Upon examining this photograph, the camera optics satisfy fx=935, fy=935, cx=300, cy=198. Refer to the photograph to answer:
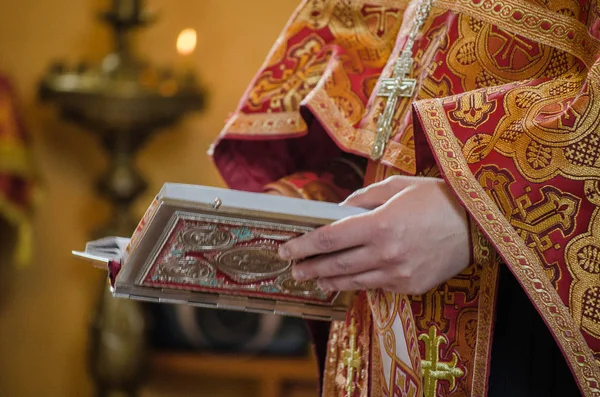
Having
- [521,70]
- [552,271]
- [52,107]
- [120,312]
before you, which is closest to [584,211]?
[552,271]

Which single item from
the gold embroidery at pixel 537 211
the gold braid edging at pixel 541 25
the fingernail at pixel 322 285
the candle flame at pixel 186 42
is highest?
the candle flame at pixel 186 42

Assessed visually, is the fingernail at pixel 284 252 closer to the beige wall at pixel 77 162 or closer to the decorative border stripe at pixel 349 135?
the decorative border stripe at pixel 349 135

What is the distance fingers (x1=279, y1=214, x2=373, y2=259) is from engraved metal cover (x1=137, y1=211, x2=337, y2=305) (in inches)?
0.5

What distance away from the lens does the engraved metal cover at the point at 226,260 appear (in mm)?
766

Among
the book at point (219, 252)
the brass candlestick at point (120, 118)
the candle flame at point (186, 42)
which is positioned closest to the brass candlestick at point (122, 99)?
the brass candlestick at point (120, 118)

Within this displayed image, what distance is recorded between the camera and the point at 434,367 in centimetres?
87

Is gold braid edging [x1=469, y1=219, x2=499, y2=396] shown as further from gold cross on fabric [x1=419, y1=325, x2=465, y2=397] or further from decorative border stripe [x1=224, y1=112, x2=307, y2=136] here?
decorative border stripe [x1=224, y1=112, x2=307, y2=136]

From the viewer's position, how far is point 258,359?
2.53 metres

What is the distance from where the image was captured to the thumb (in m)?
0.80

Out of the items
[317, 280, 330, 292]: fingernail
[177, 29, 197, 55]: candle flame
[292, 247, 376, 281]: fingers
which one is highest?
[177, 29, 197, 55]: candle flame

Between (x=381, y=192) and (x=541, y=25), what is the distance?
23cm

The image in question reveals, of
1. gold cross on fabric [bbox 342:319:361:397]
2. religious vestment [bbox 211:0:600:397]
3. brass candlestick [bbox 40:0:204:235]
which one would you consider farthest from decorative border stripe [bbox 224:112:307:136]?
brass candlestick [bbox 40:0:204:235]

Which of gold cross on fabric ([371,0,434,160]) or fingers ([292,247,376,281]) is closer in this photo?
fingers ([292,247,376,281])

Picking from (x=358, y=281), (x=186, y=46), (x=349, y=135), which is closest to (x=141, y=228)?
(x=358, y=281)
